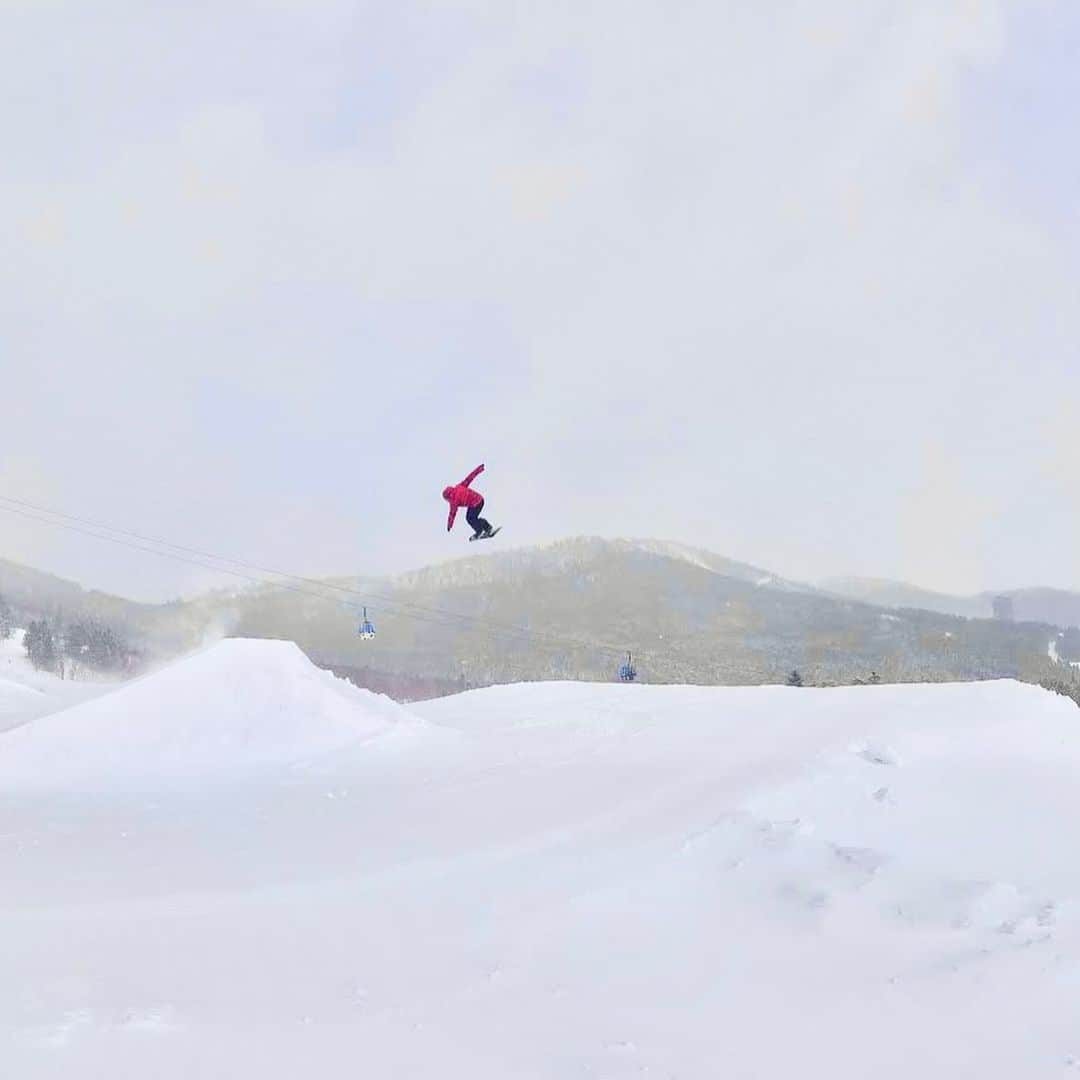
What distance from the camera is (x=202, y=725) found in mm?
21297

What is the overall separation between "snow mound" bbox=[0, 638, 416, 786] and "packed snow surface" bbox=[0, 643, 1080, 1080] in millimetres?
2023

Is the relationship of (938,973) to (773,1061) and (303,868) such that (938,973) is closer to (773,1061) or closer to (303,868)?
(773,1061)

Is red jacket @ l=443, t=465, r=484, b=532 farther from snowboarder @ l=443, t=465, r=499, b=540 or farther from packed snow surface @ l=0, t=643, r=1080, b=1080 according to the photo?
packed snow surface @ l=0, t=643, r=1080, b=1080

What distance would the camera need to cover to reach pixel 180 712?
21.7m

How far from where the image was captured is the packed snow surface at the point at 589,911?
714 centimetres

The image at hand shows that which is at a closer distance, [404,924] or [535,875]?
[404,924]

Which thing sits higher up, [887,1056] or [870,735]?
[870,735]

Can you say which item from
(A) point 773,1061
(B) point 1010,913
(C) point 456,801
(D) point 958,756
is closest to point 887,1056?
(A) point 773,1061

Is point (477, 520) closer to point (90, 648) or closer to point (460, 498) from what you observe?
point (460, 498)

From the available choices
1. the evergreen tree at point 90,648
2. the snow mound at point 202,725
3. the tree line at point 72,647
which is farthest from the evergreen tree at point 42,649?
the snow mound at point 202,725

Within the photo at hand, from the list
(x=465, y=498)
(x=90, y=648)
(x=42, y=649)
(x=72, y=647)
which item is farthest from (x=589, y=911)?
(x=72, y=647)

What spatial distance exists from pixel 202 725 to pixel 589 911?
13746 mm

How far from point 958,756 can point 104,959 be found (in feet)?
34.1

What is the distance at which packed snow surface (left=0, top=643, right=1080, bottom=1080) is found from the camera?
7145 mm
